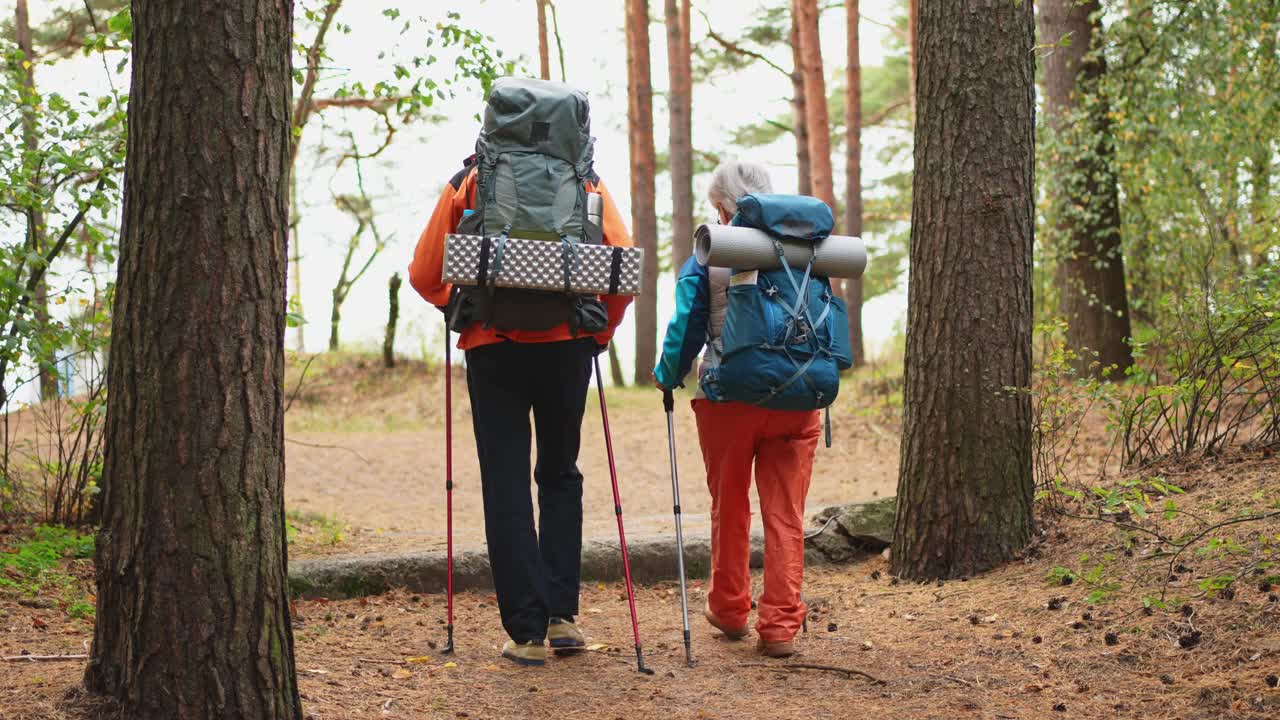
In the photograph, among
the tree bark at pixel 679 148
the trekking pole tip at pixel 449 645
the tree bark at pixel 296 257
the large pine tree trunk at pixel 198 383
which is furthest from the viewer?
the tree bark at pixel 296 257

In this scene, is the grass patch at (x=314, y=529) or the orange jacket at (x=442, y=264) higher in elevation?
the orange jacket at (x=442, y=264)

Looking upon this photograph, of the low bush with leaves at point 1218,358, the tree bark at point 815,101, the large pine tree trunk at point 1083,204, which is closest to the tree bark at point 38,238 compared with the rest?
the low bush with leaves at point 1218,358

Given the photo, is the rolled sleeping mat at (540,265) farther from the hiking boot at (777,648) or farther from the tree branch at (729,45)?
the tree branch at (729,45)

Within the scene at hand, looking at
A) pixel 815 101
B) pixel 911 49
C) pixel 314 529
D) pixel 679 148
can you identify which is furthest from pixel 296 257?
pixel 911 49

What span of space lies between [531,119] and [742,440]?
5.16ft

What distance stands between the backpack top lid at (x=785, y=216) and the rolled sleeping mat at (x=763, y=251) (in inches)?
1.6

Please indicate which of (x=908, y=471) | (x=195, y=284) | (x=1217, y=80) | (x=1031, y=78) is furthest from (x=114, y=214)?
(x=1217, y=80)

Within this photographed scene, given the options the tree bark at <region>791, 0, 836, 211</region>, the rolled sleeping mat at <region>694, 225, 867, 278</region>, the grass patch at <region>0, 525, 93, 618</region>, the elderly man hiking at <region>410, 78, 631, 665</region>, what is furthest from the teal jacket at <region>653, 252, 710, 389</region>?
the tree bark at <region>791, 0, 836, 211</region>

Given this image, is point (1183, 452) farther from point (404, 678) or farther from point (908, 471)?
point (404, 678)

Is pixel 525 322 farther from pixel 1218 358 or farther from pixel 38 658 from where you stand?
pixel 1218 358

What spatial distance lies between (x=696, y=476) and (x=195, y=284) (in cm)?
936

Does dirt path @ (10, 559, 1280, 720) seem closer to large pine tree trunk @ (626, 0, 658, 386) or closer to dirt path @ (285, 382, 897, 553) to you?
dirt path @ (285, 382, 897, 553)

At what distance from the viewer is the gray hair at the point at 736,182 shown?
4.72 metres

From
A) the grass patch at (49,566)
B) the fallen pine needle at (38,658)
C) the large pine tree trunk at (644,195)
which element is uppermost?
the large pine tree trunk at (644,195)
